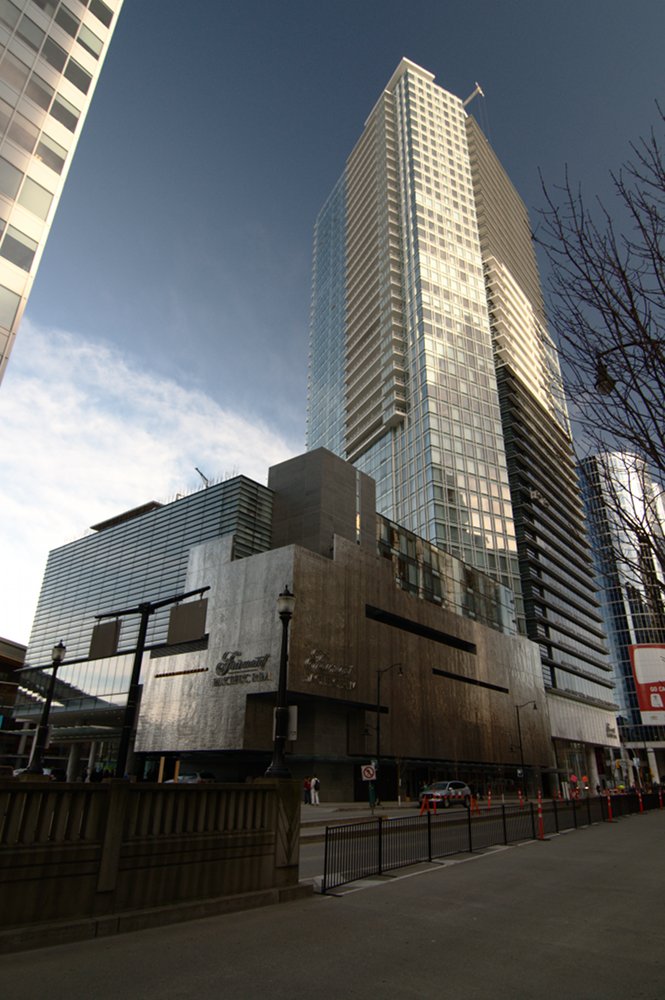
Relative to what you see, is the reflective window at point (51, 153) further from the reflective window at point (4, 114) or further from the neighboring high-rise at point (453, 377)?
the neighboring high-rise at point (453, 377)

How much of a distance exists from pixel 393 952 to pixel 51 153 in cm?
3638

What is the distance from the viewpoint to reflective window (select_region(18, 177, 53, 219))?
28.0 meters

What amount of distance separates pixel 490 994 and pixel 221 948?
119 inches

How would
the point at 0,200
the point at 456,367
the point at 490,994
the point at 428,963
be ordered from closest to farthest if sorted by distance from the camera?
1. the point at 490,994
2. the point at 428,963
3. the point at 0,200
4. the point at 456,367

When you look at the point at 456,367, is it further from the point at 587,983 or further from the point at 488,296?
the point at 587,983

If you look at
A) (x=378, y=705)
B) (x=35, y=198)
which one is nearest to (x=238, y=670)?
(x=378, y=705)

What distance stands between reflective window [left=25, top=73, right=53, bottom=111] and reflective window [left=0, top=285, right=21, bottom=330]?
11.6 m

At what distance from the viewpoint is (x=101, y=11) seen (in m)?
34.4

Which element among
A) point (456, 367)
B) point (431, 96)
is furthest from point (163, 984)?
point (431, 96)

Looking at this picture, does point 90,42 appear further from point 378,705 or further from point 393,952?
point 378,705

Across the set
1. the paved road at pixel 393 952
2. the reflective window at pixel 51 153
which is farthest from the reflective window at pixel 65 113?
the paved road at pixel 393 952

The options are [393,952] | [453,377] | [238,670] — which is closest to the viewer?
[393,952]

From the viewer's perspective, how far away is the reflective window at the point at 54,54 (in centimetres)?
3067

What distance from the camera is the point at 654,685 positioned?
2208cm
